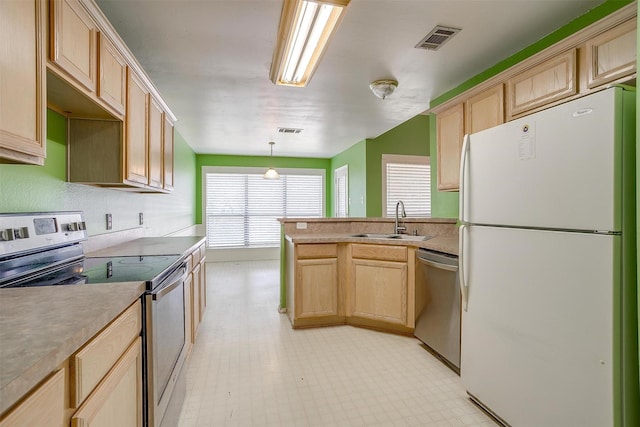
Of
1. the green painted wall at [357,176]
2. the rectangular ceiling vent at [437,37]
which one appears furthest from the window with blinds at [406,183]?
the rectangular ceiling vent at [437,37]

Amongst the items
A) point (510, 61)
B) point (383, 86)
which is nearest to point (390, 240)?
point (383, 86)

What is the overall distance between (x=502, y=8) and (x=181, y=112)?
3.48 metres

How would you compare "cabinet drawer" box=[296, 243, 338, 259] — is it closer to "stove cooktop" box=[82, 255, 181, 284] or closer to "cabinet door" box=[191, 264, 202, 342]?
"cabinet door" box=[191, 264, 202, 342]

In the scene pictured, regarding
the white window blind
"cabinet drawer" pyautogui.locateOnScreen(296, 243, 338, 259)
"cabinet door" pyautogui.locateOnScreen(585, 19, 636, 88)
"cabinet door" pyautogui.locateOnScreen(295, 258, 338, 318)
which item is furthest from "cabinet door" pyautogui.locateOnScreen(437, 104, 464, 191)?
the white window blind

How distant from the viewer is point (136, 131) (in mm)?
2176

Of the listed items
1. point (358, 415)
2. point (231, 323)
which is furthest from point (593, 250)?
point (231, 323)

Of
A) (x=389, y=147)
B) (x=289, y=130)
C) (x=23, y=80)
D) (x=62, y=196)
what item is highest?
(x=289, y=130)

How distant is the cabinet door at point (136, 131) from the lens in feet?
6.63

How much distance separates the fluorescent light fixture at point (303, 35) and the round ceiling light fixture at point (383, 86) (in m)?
0.94

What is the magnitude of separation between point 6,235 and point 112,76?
100 cm

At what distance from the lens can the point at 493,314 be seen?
Result: 1.74m

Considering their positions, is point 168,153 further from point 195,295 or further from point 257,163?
point 257,163

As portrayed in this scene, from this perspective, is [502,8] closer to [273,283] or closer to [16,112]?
[16,112]

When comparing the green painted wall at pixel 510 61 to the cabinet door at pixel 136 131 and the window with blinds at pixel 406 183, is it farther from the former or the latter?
the cabinet door at pixel 136 131
